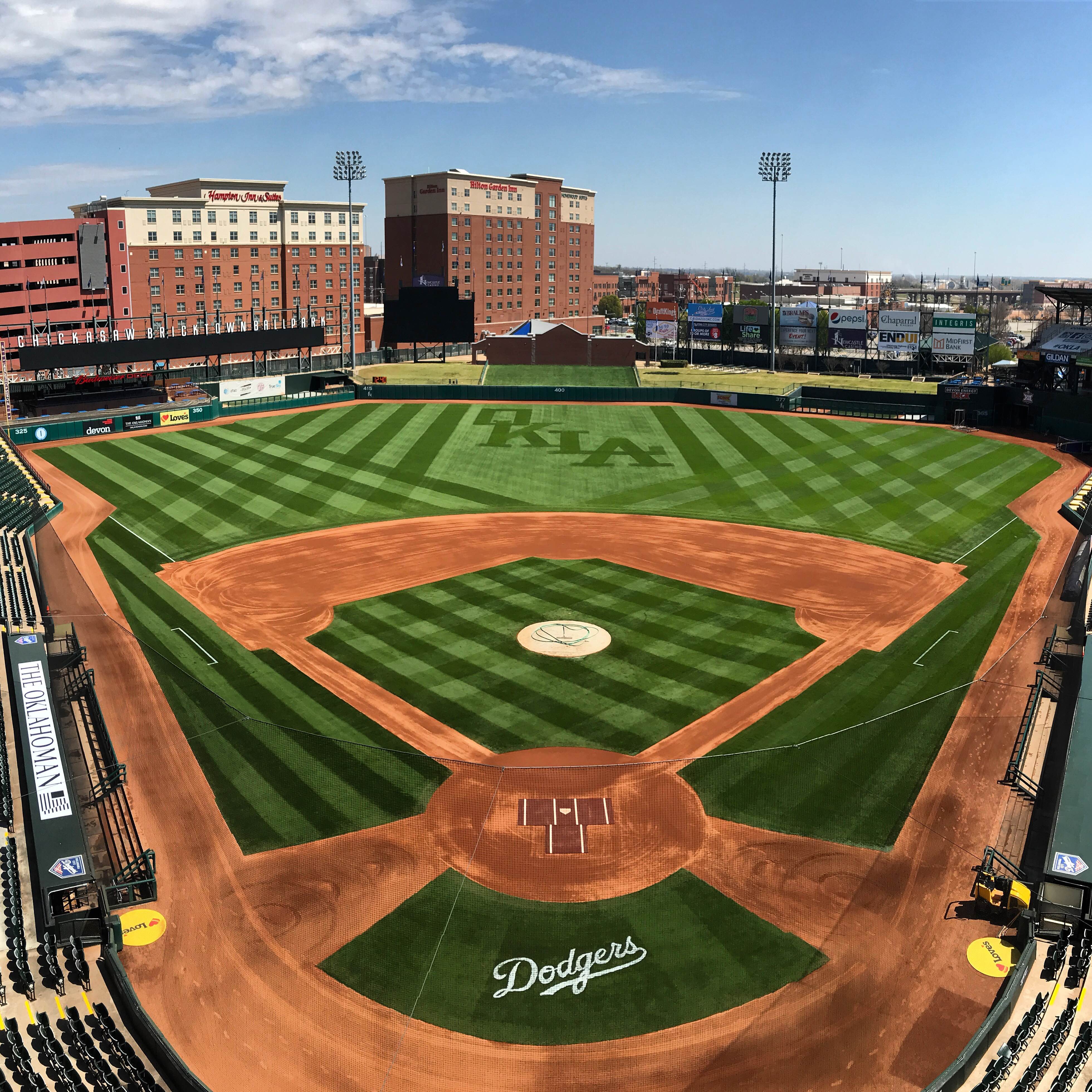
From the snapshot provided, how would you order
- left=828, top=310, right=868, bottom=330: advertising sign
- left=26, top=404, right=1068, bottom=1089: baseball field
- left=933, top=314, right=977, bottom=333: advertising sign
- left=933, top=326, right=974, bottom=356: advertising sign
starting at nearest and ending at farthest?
left=26, top=404, right=1068, bottom=1089: baseball field
left=933, top=314, right=977, bottom=333: advertising sign
left=933, top=326, right=974, bottom=356: advertising sign
left=828, top=310, right=868, bottom=330: advertising sign

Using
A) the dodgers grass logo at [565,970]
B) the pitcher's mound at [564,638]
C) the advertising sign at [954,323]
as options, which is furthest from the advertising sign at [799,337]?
the dodgers grass logo at [565,970]

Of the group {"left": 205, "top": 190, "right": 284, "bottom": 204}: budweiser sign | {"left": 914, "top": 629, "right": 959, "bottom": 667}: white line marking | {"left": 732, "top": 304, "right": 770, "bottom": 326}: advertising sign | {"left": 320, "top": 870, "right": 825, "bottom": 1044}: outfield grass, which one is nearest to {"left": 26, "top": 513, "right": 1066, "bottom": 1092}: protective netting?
{"left": 320, "top": 870, "right": 825, "bottom": 1044}: outfield grass

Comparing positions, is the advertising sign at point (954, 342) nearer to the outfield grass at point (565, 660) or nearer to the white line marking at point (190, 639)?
the outfield grass at point (565, 660)

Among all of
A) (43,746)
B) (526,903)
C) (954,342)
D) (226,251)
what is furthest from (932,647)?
(226,251)

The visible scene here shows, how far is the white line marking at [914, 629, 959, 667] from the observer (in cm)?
3064

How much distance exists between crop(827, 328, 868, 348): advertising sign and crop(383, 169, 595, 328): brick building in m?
51.0

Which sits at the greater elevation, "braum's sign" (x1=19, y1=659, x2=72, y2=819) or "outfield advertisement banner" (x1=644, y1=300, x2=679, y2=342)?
"outfield advertisement banner" (x1=644, y1=300, x2=679, y2=342)

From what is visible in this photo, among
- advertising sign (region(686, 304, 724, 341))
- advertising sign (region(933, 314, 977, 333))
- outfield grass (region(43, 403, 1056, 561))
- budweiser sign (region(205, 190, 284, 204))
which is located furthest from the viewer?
budweiser sign (region(205, 190, 284, 204))

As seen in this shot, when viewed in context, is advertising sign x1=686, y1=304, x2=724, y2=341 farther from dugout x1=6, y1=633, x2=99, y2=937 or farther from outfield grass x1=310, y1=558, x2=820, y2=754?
dugout x1=6, y1=633, x2=99, y2=937

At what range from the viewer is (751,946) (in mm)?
17984

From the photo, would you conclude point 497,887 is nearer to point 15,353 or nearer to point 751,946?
point 751,946

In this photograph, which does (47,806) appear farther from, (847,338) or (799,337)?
(799,337)

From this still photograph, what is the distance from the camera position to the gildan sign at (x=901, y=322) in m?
83.9

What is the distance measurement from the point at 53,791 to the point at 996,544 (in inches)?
1584
